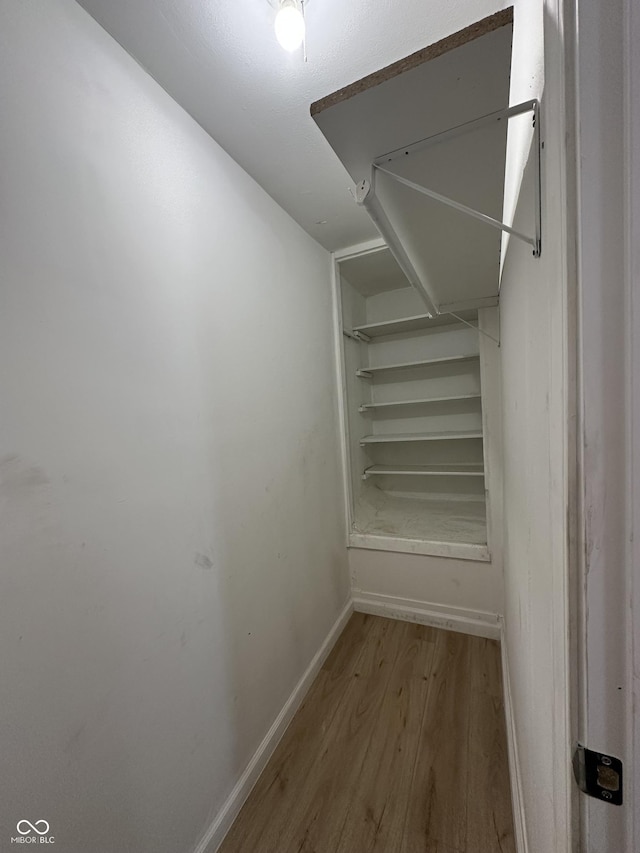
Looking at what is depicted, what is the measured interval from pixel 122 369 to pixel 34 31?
0.80 m

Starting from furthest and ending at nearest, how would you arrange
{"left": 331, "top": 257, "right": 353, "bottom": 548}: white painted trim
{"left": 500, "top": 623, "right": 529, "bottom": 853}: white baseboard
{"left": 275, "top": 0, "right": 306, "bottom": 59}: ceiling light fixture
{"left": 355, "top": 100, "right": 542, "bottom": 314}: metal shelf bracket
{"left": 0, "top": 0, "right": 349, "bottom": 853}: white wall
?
{"left": 331, "top": 257, "right": 353, "bottom": 548}: white painted trim, {"left": 500, "top": 623, "right": 529, "bottom": 853}: white baseboard, {"left": 275, "top": 0, "right": 306, "bottom": 59}: ceiling light fixture, {"left": 0, "top": 0, "right": 349, "bottom": 853}: white wall, {"left": 355, "top": 100, "right": 542, "bottom": 314}: metal shelf bracket

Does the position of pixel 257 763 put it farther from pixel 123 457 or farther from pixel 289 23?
pixel 289 23

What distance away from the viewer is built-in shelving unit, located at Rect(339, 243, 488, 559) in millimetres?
2373

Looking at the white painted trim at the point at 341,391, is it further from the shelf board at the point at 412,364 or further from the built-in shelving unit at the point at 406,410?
the shelf board at the point at 412,364

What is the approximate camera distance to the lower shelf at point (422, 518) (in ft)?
7.12

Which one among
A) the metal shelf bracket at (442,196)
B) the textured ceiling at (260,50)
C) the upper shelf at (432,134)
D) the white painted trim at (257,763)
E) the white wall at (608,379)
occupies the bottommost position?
the white painted trim at (257,763)

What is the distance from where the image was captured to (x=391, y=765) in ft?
4.29

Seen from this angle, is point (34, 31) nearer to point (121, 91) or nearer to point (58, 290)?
point (121, 91)

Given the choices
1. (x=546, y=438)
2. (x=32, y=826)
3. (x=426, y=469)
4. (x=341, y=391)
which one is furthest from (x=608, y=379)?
(x=426, y=469)

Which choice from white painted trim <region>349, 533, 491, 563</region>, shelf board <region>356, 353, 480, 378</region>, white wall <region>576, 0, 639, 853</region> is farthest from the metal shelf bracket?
white painted trim <region>349, 533, 491, 563</region>

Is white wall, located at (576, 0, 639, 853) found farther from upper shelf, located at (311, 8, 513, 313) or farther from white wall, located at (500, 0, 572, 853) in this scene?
upper shelf, located at (311, 8, 513, 313)

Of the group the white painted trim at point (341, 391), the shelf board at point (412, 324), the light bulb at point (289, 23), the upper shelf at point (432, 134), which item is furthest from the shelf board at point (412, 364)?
the light bulb at point (289, 23)

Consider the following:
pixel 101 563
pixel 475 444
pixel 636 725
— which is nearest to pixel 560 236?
pixel 636 725

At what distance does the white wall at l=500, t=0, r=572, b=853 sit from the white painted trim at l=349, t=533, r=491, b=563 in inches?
45.3
